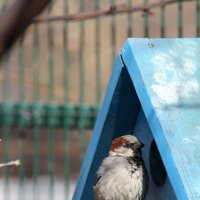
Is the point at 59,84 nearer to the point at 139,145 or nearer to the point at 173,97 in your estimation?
the point at 139,145

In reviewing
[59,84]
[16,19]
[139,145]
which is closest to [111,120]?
[139,145]

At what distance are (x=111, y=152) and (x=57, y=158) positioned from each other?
3.10 metres

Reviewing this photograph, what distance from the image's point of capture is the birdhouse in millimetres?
1674

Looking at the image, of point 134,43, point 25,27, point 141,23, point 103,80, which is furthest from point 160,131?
point 103,80

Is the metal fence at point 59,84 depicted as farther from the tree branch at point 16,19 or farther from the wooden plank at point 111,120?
the tree branch at point 16,19

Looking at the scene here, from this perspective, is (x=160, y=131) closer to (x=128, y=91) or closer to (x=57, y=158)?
(x=128, y=91)

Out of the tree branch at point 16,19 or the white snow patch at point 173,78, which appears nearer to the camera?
the tree branch at point 16,19

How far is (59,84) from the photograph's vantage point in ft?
17.0

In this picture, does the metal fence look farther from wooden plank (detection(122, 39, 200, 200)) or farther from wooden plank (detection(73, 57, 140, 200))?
wooden plank (detection(122, 39, 200, 200))

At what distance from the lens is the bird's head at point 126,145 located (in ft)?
7.04

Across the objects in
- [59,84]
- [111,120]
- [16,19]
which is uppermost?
[59,84]

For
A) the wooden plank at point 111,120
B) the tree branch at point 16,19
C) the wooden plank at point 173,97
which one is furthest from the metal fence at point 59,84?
the tree branch at point 16,19

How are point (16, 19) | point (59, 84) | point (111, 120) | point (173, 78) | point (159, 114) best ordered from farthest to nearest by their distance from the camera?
1. point (59, 84)
2. point (111, 120)
3. point (173, 78)
4. point (159, 114)
5. point (16, 19)

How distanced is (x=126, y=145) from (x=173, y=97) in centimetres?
42
